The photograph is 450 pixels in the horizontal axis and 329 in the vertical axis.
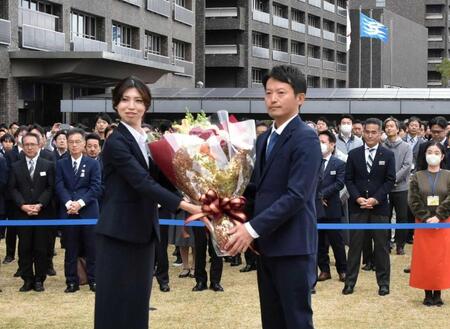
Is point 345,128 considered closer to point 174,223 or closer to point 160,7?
point 174,223

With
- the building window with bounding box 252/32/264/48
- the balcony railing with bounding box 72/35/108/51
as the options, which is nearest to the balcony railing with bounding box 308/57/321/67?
the building window with bounding box 252/32/264/48

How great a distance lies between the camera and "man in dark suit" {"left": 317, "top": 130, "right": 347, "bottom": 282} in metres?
11.0

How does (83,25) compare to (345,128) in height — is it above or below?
above

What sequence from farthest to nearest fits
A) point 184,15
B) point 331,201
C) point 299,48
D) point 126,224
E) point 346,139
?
point 299,48 → point 184,15 → point 346,139 → point 331,201 → point 126,224

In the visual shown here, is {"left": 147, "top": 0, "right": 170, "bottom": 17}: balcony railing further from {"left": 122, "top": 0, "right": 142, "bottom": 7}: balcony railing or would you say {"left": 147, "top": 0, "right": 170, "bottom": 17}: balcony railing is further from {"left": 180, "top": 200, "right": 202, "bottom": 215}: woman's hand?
{"left": 180, "top": 200, "right": 202, "bottom": 215}: woman's hand

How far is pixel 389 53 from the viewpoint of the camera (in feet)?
270

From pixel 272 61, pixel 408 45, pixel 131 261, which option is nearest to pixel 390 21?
pixel 408 45

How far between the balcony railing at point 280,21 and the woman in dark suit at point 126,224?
6056 cm

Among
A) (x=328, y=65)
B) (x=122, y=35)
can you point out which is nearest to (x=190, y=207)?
(x=122, y=35)

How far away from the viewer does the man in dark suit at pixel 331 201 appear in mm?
10961

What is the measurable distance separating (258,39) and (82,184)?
181 feet

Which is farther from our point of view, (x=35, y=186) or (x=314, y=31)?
(x=314, y=31)

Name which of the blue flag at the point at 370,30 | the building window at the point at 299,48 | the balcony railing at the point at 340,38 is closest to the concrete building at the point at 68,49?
the blue flag at the point at 370,30

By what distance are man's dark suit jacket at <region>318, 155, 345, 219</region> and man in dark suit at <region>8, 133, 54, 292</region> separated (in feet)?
12.0
